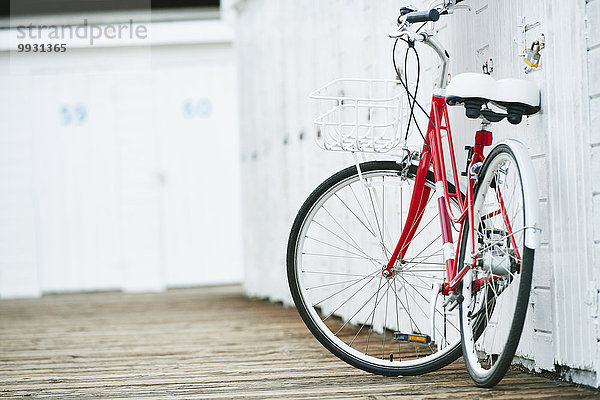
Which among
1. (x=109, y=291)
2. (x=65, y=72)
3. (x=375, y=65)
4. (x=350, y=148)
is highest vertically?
(x=65, y=72)

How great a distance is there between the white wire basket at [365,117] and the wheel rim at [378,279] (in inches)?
5.2

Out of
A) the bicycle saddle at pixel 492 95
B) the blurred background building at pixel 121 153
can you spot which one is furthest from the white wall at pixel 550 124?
the blurred background building at pixel 121 153

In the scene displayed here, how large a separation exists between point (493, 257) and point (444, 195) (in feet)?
0.78

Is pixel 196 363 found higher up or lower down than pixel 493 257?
lower down

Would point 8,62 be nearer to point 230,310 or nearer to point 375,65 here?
point 230,310

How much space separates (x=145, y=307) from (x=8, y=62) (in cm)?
294

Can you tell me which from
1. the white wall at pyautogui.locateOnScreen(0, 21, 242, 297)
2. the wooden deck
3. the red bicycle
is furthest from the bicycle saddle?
the white wall at pyautogui.locateOnScreen(0, 21, 242, 297)

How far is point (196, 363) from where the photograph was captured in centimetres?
284

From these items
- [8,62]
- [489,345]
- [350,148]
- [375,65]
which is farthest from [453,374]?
[8,62]

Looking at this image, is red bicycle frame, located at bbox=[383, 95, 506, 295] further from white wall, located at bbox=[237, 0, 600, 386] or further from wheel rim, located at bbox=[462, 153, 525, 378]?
white wall, located at bbox=[237, 0, 600, 386]

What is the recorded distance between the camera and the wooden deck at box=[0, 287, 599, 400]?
7.12 ft

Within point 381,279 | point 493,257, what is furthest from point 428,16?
point 381,279

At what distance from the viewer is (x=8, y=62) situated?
23.8 ft

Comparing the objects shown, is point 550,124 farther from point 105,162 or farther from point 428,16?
point 105,162
